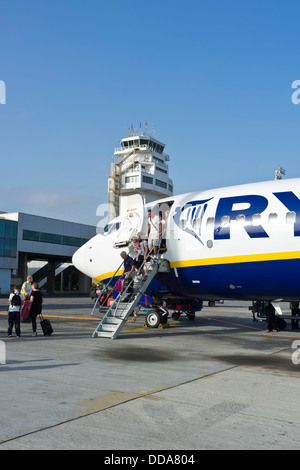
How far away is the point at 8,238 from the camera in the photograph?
199 feet

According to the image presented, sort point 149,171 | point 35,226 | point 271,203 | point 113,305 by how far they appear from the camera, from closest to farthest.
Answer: point 271,203, point 113,305, point 35,226, point 149,171

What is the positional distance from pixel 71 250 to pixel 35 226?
819 cm

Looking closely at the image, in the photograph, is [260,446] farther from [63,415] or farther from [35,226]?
[35,226]

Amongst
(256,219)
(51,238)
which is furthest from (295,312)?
(51,238)

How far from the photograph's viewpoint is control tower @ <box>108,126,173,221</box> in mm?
104312

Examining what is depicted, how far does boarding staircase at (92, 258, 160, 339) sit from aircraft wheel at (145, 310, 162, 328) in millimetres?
2373

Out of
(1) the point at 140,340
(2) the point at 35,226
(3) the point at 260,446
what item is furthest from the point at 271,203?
(2) the point at 35,226

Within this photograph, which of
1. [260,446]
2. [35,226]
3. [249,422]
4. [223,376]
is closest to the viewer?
[260,446]

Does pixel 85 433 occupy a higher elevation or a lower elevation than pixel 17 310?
lower

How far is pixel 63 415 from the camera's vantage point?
6332 millimetres

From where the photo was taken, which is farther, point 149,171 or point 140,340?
point 149,171

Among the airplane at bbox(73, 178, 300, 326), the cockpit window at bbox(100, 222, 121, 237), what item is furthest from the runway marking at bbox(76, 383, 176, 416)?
the cockpit window at bbox(100, 222, 121, 237)

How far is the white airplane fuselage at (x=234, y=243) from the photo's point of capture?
14391mm

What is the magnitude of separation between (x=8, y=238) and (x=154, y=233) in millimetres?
47389
